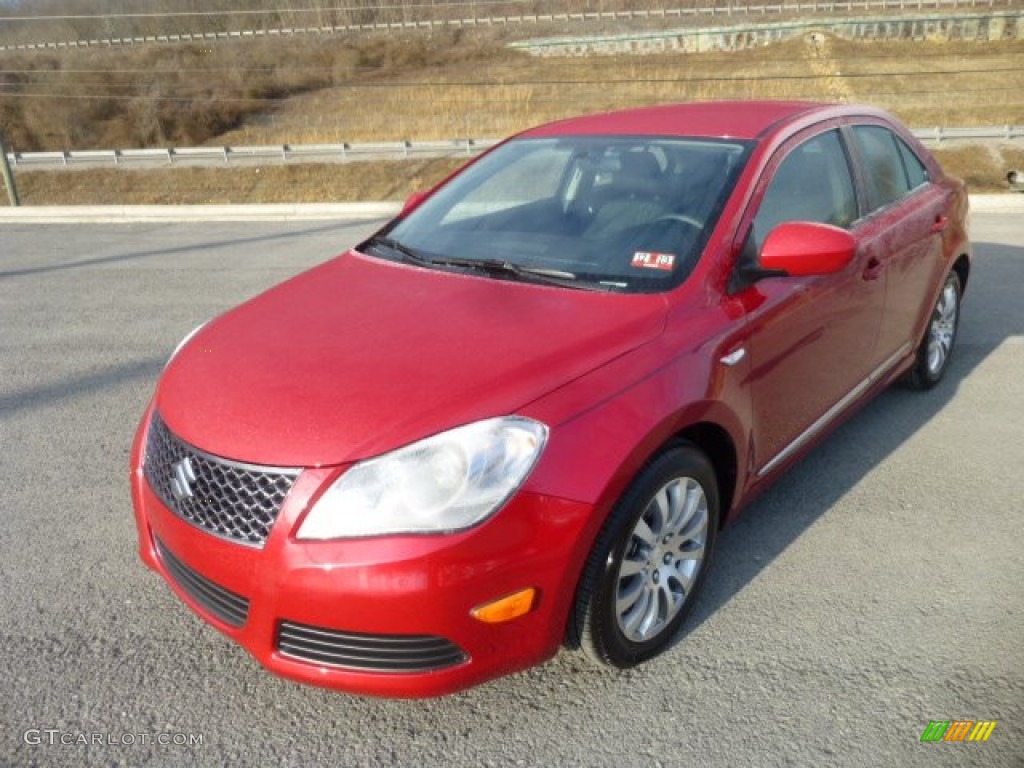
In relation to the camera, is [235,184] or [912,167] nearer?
[912,167]

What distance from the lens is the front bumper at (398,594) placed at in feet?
6.63

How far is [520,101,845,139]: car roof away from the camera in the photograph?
333 centimetres

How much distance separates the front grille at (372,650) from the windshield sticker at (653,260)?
1390 mm

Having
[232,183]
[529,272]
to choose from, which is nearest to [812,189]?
[529,272]

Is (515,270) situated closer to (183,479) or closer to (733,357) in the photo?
(733,357)

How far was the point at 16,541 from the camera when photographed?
3.38 metres

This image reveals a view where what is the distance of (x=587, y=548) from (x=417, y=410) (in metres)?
0.57

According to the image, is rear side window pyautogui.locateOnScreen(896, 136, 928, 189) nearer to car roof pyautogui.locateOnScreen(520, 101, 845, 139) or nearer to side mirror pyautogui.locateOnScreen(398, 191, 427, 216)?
car roof pyautogui.locateOnScreen(520, 101, 845, 139)

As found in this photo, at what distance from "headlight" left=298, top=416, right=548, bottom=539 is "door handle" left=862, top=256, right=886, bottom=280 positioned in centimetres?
200

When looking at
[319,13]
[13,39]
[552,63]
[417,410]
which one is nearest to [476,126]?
[552,63]

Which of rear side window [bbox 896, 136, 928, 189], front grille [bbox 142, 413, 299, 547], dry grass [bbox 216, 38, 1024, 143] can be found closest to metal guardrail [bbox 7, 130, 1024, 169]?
dry grass [bbox 216, 38, 1024, 143]

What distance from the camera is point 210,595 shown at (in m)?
2.32

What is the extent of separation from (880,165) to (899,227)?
1.13ft
